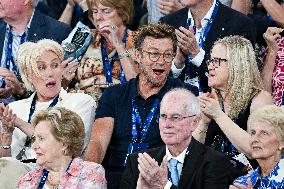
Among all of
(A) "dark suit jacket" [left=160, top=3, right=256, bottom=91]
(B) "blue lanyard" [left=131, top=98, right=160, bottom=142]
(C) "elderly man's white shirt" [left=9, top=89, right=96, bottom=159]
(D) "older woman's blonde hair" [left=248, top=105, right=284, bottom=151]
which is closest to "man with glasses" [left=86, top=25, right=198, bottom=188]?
(B) "blue lanyard" [left=131, top=98, right=160, bottom=142]

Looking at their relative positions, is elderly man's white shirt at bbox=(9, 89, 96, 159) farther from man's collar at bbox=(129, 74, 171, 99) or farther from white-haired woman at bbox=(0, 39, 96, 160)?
man's collar at bbox=(129, 74, 171, 99)

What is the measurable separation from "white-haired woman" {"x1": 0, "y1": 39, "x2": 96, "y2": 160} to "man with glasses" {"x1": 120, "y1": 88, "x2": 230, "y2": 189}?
108 centimetres

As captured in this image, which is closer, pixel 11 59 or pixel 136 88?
pixel 136 88

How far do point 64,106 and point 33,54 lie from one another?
1.65 feet

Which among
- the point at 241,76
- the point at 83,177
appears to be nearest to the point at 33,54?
the point at 83,177

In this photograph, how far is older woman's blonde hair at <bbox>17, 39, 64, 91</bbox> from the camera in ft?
21.3

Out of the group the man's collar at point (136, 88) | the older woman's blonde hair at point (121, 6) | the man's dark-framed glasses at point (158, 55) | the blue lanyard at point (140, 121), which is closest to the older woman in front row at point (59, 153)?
the blue lanyard at point (140, 121)

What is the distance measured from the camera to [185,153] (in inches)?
210

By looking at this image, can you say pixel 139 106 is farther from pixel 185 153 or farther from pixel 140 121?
pixel 185 153

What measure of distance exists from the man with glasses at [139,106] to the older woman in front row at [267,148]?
981 millimetres

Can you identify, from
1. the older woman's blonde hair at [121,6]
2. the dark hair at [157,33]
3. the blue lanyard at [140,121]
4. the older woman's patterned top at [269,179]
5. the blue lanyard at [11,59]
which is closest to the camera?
the older woman's patterned top at [269,179]

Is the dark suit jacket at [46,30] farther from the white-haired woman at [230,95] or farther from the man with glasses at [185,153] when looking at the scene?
the man with glasses at [185,153]

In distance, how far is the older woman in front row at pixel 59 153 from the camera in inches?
212

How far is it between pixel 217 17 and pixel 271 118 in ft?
5.68
